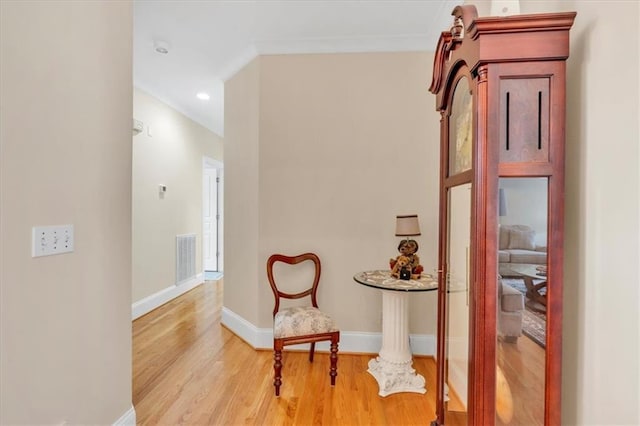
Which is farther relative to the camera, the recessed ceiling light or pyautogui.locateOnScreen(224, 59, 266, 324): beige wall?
pyautogui.locateOnScreen(224, 59, 266, 324): beige wall

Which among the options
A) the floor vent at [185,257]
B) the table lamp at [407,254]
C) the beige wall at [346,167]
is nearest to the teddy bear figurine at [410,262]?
the table lamp at [407,254]

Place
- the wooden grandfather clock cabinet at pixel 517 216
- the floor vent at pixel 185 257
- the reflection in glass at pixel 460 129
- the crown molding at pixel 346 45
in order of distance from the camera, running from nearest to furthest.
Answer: the wooden grandfather clock cabinet at pixel 517 216, the reflection in glass at pixel 460 129, the crown molding at pixel 346 45, the floor vent at pixel 185 257

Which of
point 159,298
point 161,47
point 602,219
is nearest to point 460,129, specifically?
point 602,219

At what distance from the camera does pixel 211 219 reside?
588 centimetres

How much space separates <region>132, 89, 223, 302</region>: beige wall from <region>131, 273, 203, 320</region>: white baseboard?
6 centimetres

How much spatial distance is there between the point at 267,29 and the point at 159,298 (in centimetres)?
328

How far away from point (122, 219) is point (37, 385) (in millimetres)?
771

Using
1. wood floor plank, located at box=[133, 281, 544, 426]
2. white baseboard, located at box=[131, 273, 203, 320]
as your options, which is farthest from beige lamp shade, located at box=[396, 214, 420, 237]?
white baseboard, located at box=[131, 273, 203, 320]

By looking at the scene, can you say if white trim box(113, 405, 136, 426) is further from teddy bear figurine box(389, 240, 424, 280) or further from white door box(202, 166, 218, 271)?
white door box(202, 166, 218, 271)

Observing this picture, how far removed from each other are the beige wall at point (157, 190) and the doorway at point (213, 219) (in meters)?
0.77

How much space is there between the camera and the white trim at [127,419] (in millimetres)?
1621

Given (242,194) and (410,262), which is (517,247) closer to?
(410,262)

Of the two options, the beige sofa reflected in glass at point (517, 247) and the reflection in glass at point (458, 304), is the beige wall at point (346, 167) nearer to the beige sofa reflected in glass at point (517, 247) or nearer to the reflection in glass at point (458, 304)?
the reflection in glass at point (458, 304)

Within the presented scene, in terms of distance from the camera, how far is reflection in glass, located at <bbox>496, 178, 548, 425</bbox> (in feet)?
2.91
